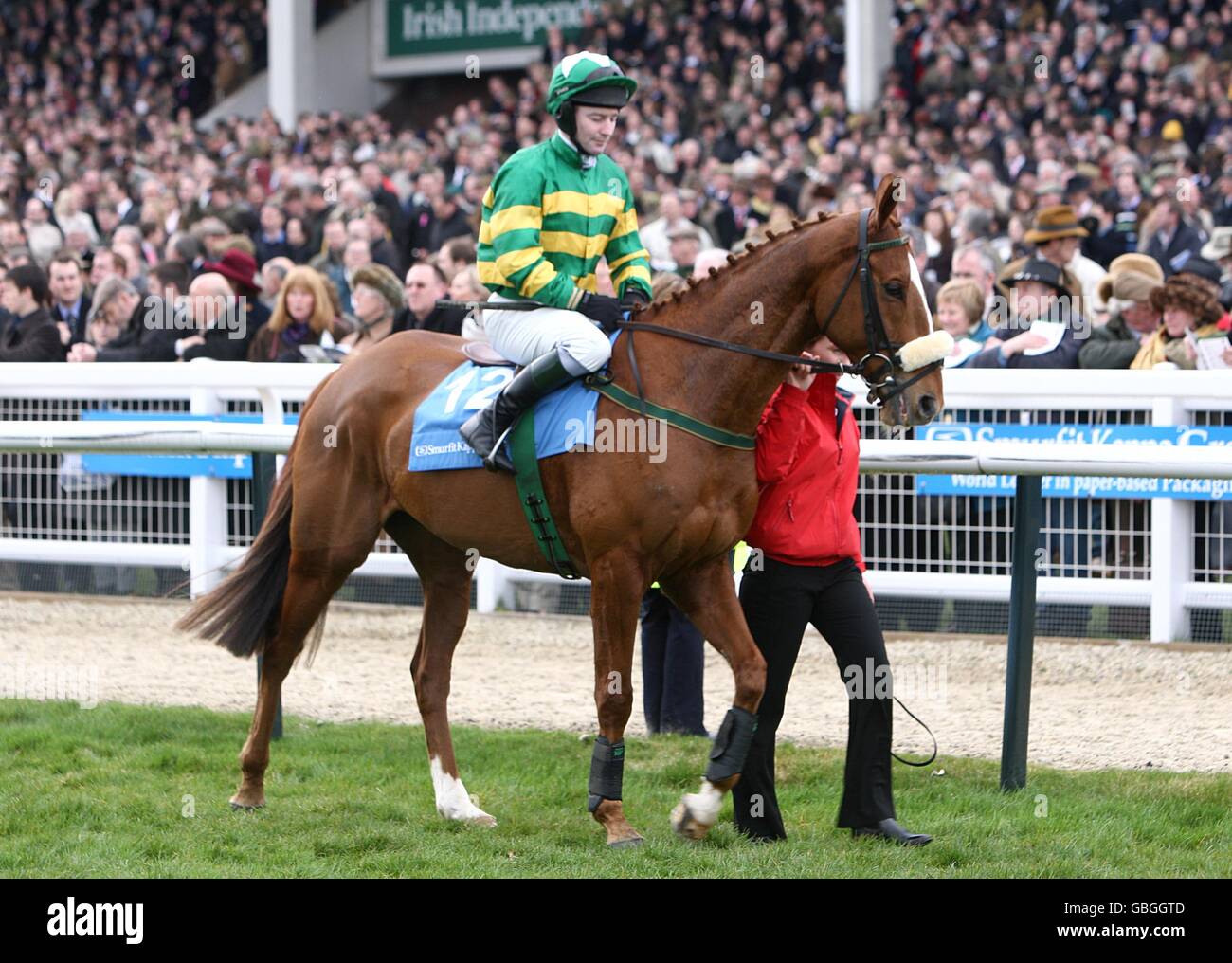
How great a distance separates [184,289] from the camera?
1102 centimetres

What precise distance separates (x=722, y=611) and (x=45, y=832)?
206 centimetres

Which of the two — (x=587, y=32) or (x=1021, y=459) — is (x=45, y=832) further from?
(x=587, y=32)

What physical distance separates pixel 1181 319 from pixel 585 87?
3.89 meters

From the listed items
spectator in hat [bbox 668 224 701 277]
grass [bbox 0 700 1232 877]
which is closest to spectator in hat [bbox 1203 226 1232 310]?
spectator in hat [bbox 668 224 701 277]

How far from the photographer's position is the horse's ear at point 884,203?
471cm

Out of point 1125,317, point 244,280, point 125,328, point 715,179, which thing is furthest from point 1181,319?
point 715,179

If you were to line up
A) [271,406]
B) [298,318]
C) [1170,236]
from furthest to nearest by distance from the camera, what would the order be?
[1170,236] < [298,318] < [271,406]

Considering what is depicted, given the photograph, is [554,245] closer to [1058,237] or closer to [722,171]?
[1058,237]

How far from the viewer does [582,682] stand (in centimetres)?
762

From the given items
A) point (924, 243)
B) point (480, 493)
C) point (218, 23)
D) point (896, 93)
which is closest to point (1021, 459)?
point (480, 493)

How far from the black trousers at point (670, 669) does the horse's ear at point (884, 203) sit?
219 centimetres

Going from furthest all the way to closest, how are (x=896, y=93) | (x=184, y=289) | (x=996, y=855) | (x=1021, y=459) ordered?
(x=896, y=93)
(x=184, y=289)
(x=1021, y=459)
(x=996, y=855)

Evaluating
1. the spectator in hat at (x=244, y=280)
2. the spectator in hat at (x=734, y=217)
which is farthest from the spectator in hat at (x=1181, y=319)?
the spectator in hat at (x=734, y=217)

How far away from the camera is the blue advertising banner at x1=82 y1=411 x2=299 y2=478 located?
9031mm
